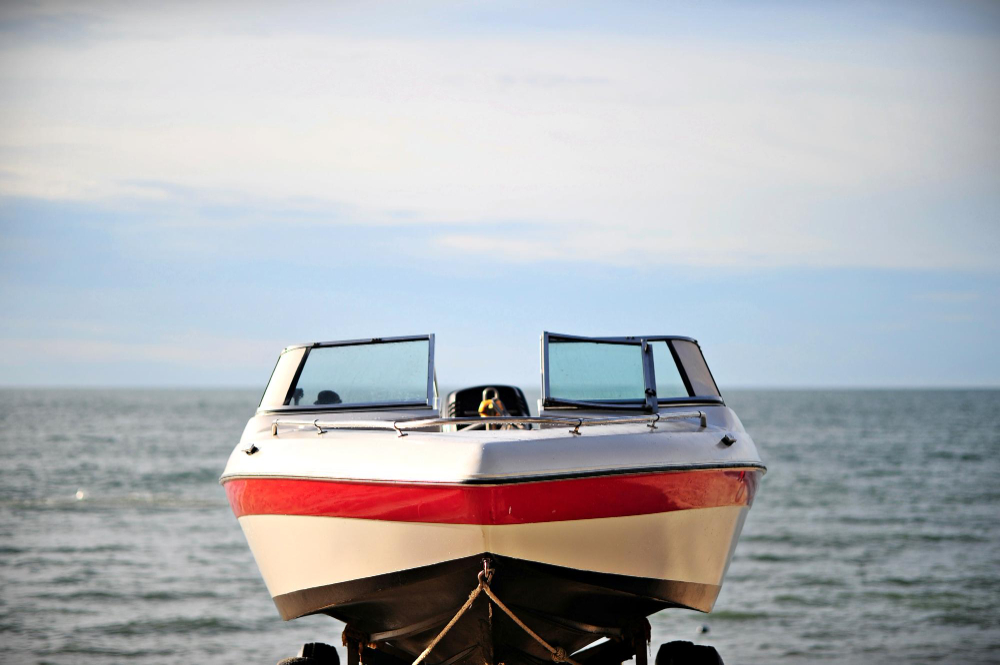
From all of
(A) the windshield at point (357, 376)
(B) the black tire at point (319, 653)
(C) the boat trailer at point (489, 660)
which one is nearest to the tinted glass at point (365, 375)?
(A) the windshield at point (357, 376)

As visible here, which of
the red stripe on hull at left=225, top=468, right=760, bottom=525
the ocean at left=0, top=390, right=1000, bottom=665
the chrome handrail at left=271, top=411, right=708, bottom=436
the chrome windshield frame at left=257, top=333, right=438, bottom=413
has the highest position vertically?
the chrome windshield frame at left=257, top=333, right=438, bottom=413

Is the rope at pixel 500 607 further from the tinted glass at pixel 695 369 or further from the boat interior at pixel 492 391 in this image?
the tinted glass at pixel 695 369

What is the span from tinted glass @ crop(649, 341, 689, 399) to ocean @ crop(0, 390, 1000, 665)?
706 centimetres

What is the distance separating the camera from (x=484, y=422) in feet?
20.0

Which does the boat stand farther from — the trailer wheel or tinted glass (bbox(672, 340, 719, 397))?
the trailer wheel

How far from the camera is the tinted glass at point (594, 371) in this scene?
7.08 metres

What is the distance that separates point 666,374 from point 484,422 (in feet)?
5.93

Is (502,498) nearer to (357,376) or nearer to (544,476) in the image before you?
(544,476)


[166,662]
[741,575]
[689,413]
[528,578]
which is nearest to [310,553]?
[528,578]

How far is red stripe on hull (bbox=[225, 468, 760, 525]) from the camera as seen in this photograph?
5523 mm

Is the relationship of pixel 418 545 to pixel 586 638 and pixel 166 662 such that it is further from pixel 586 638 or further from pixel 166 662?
pixel 166 662

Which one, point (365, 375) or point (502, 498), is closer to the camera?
point (502, 498)

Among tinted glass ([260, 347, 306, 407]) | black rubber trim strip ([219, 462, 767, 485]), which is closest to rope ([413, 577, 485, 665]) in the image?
black rubber trim strip ([219, 462, 767, 485])


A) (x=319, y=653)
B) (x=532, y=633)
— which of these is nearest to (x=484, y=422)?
(x=532, y=633)
